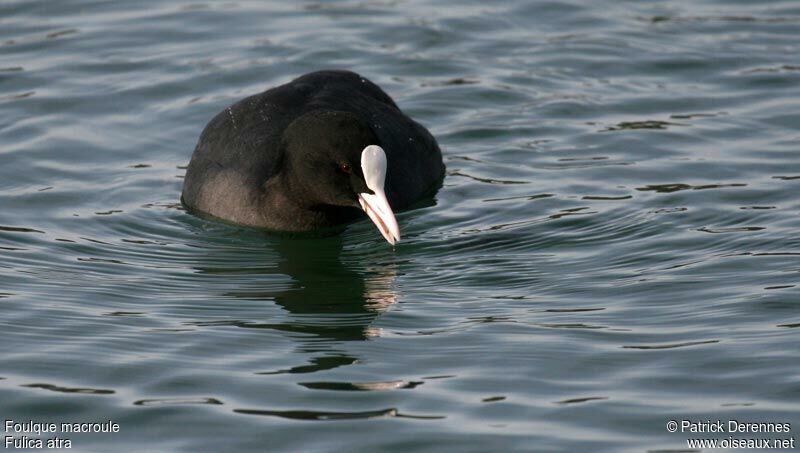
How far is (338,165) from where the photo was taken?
7.91 metres

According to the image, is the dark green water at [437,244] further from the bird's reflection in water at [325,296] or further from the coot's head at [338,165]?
the coot's head at [338,165]

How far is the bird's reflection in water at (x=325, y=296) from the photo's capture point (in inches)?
260

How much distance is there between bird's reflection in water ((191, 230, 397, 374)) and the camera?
21.7 feet

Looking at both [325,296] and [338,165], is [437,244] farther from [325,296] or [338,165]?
[325,296]

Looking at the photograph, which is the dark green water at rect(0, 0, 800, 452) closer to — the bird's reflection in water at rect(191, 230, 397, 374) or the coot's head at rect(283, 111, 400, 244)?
the bird's reflection in water at rect(191, 230, 397, 374)

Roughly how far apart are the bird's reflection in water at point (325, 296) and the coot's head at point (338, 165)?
0.24 metres

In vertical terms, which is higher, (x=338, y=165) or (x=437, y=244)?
(x=338, y=165)

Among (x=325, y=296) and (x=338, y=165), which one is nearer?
(x=325, y=296)

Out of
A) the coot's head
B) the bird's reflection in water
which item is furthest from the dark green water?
the coot's head

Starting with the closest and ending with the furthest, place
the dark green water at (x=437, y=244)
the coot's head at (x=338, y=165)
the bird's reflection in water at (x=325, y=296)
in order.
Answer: the dark green water at (x=437, y=244) < the bird's reflection in water at (x=325, y=296) < the coot's head at (x=338, y=165)

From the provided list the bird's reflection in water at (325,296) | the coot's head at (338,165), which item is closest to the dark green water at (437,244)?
the bird's reflection in water at (325,296)

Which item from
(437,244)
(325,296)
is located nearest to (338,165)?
(437,244)

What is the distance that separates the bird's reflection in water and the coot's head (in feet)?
0.79

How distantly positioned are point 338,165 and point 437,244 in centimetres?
67
